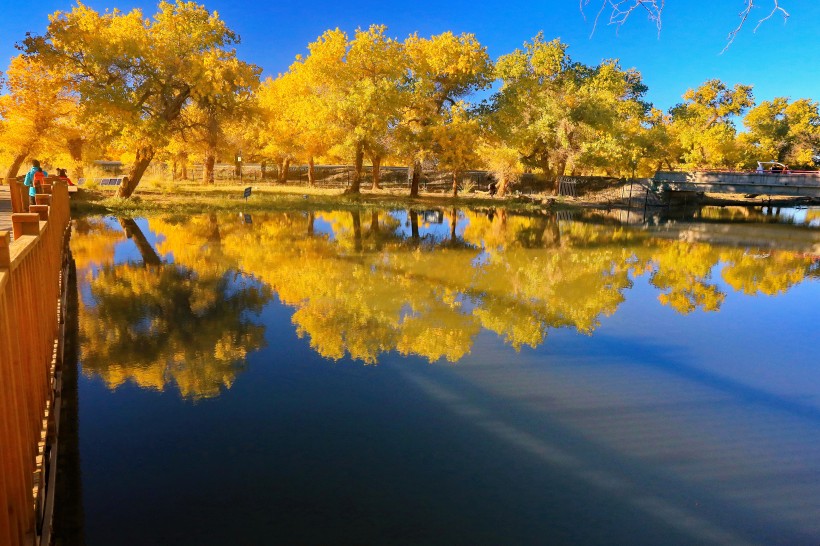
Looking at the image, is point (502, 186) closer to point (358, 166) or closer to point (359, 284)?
point (358, 166)

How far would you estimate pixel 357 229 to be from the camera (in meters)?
24.0

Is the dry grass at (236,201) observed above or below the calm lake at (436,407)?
above

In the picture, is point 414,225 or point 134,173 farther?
point 134,173

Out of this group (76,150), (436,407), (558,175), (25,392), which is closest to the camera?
(25,392)

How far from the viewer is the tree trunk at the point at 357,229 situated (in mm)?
19391

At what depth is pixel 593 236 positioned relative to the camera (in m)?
25.6

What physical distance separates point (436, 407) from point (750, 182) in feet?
156

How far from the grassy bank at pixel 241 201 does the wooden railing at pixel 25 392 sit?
22.7 m

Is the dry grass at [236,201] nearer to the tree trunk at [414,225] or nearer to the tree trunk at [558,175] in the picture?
the tree trunk at [414,225]

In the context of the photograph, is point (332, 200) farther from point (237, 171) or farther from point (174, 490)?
point (174, 490)

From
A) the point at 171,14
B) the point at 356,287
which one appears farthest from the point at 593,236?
the point at 171,14

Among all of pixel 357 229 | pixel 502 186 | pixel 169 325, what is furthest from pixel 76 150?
pixel 502 186

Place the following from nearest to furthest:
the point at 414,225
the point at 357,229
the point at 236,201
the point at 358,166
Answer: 1. the point at 357,229
2. the point at 414,225
3. the point at 236,201
4. the point at 358,166

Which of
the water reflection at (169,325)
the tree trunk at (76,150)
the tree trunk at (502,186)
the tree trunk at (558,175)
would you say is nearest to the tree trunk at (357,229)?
the water reflection at (169,325)
